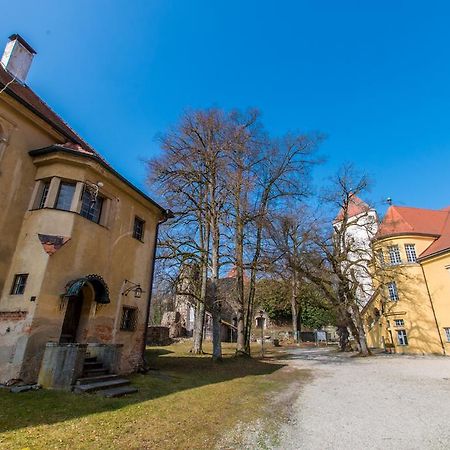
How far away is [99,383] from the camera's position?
340 inches

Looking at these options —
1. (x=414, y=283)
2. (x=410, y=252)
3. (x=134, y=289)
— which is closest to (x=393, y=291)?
(x=414, y=283)

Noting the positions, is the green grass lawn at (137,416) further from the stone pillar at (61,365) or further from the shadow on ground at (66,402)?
the stone pillar at (61,365)

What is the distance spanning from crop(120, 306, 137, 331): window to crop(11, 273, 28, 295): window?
3.91 metres

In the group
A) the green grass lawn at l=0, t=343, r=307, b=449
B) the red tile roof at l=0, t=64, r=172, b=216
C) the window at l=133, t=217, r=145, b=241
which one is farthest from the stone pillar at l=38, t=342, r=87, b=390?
the red tile roof at l=0, t=64, r=172, b=216

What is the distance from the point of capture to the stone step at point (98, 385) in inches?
316

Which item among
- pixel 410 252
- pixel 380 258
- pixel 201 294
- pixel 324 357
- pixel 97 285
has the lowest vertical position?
pixel 324 357

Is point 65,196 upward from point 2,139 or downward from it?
downward

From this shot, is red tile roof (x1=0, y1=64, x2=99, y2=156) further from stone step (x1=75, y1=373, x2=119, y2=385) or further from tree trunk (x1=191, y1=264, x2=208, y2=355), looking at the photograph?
tree trunk (x1=191, y1=264, x2=208, y2=355)

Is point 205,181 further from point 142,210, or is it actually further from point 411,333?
point 411,333

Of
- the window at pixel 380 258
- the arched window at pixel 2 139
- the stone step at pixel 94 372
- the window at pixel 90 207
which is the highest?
the window at pixel 380 258

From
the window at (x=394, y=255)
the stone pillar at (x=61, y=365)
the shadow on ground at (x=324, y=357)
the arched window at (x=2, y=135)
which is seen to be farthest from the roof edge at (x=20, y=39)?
the window at (x=394, y=255)

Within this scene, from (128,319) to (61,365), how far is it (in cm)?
453

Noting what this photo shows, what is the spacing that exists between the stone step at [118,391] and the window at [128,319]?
3637mm

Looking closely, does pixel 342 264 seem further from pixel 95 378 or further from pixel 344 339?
pixel 95 378
